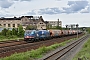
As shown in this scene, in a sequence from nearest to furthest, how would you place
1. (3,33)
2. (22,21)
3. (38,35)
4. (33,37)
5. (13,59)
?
(13,59) → (33,37) → (38,35) → (3,33) → (22,21)

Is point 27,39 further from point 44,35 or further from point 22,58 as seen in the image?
point 22,58

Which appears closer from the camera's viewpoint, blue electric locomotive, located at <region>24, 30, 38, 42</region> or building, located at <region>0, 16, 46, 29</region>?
blue electric locomotive, located at <region>24, 30, 38, 42</region>

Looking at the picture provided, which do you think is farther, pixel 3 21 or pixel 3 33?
pixel 3 21

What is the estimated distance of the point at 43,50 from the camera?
26.0m

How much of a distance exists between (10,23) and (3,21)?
17.3 feet

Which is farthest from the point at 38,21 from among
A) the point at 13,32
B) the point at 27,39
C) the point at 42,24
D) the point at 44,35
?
the point at 27,39

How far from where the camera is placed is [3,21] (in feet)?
455

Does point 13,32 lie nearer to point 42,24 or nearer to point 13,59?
point 13,59

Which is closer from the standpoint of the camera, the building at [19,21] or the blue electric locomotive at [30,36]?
the blue electric locomotive at [30,36]

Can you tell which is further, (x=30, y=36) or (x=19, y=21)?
(x=19, y=21)

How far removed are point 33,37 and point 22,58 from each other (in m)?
23.8

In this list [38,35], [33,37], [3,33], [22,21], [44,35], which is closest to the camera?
[33,37]

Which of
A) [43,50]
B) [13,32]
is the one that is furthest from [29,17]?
[43,50]

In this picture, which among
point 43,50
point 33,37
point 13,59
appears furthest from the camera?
point 33,37
